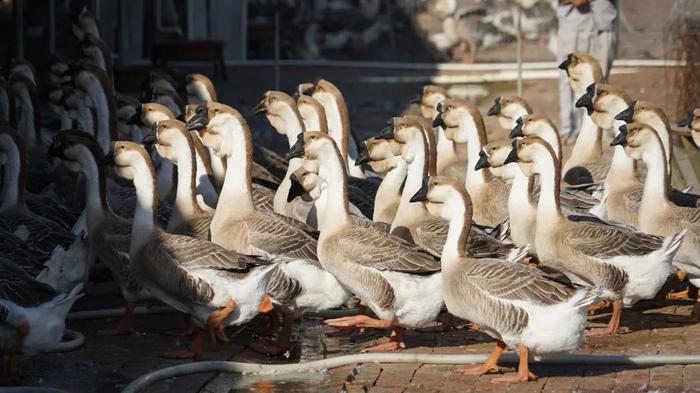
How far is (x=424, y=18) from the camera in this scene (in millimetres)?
26266

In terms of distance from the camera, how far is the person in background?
1836cm

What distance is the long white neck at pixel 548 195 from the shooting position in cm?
1016

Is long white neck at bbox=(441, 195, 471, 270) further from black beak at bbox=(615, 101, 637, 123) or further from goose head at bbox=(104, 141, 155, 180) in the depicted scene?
black beak at bbox=(615, 101, 637, 123)

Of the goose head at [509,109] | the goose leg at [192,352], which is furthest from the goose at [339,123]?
the goose leg at [192,352]

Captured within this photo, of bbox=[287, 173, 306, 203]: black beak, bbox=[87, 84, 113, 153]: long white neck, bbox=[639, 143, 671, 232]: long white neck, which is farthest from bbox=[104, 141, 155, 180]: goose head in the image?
bbox=[639, 143, 671, 232]: long white neck

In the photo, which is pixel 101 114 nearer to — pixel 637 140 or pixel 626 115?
pixel 626 115

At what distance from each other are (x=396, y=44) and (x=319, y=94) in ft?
42.7

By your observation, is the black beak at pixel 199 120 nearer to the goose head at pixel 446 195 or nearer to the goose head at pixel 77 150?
the goose head at pixel 77 150

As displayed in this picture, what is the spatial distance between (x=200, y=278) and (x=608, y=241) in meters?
2.98

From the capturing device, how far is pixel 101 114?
13.4 meters

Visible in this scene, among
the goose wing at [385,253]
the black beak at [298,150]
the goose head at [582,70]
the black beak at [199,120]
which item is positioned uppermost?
the goose head at [582,70]

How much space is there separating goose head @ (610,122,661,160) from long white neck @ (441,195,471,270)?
2369 millimetres

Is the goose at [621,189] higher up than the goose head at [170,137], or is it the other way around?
the goose head at [170,137]

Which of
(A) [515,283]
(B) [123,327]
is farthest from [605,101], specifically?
(B) [123,327]
